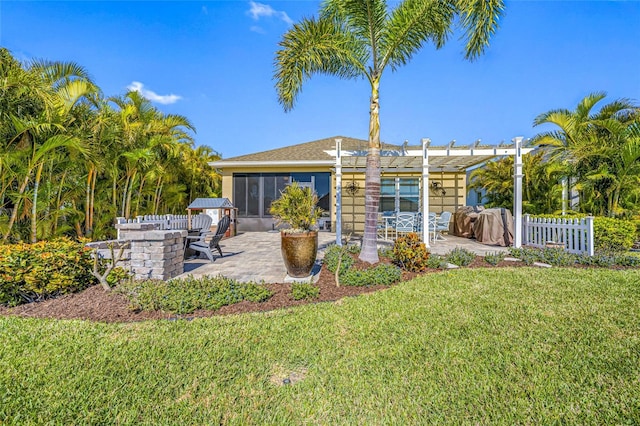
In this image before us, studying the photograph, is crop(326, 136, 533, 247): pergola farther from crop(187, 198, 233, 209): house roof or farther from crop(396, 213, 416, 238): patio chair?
crop(187, 198, 233, 209): house roof

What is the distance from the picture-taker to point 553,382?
242 cm

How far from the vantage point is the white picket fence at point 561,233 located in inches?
286

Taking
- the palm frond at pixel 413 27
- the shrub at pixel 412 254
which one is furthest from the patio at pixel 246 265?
the palm frond at pixel 413 27

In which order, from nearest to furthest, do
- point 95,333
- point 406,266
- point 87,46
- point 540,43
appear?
point 95,333, point 406,266, point 87,46, point 540,43

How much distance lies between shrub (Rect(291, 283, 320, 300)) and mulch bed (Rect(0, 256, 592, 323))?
0.07m

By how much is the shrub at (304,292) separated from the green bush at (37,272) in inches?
133

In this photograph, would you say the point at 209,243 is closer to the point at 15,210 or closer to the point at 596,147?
the point at 15,210

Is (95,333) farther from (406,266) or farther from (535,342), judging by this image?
(406,266)

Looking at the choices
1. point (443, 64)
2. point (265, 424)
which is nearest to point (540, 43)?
point (443, 64)

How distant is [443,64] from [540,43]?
4826 mm

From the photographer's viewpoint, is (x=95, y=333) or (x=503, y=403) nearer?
(x=503, y=403)

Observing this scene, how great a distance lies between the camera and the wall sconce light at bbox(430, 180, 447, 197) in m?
14.4

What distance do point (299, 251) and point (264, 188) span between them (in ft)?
34.8

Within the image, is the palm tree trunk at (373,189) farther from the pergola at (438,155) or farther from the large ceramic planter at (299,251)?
the pergola at (438,155)
